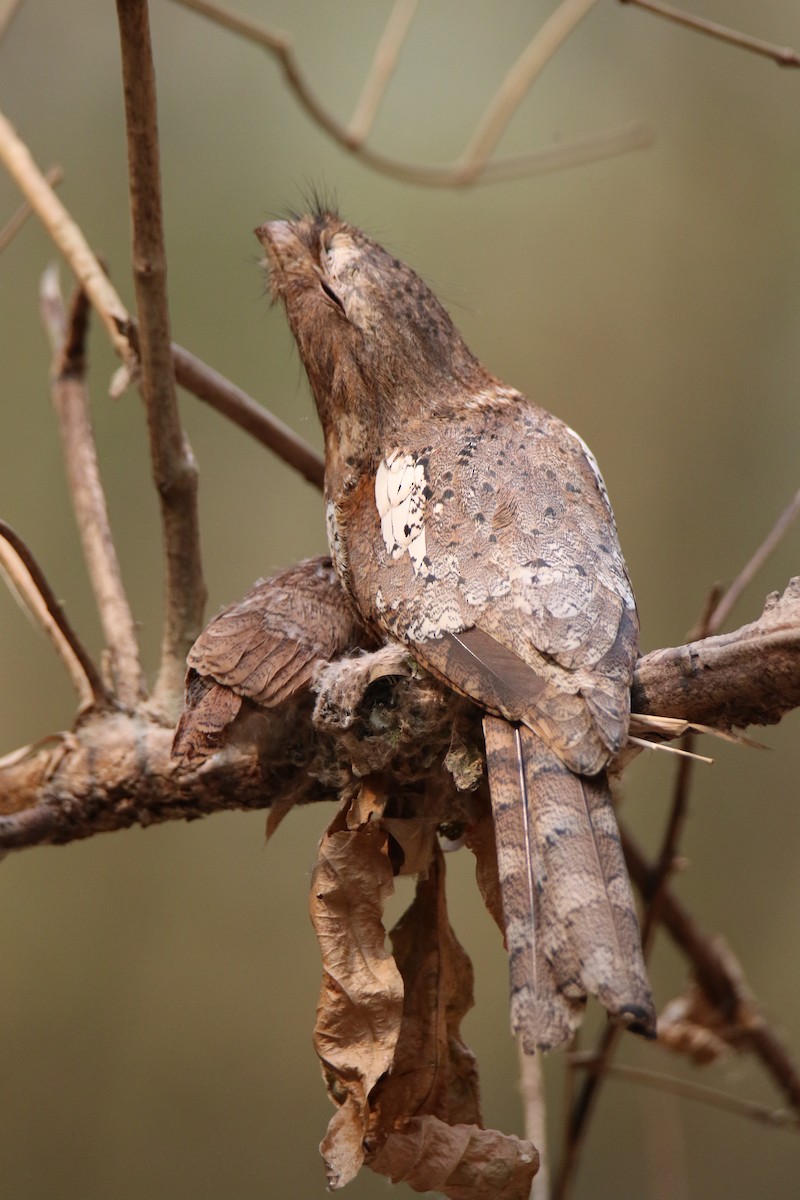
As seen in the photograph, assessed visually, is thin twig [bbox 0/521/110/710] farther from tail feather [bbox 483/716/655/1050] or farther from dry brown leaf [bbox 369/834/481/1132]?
tail feather [bbox 483/716/655/1050]

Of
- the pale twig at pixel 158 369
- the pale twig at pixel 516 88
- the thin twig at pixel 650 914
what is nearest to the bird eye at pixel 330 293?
the pale twig at pixel 158 369

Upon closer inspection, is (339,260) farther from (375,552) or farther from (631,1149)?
(631,1149)

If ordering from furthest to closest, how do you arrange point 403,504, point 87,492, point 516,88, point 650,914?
point 516,88
point 650,914
point 87,492
point 403,504

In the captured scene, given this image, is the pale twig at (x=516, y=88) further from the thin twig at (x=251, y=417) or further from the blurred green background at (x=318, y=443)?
the blurred green background at (x=318, y=443)

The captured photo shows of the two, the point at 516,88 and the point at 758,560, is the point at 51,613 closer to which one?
the point at 758,560

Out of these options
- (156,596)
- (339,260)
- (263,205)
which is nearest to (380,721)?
(339,260)

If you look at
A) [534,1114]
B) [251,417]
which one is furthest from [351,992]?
[251,417]

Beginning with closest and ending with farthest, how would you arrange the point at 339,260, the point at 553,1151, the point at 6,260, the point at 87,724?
1. the point at 339,260
2. the point at 87,724
3. the point at 6,260
4. the point at 553,1151
